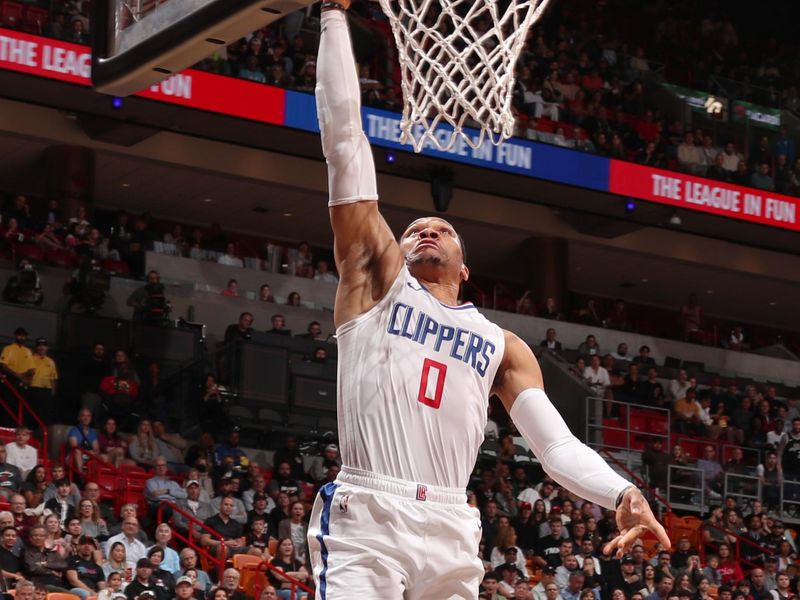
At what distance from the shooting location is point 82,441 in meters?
14.9

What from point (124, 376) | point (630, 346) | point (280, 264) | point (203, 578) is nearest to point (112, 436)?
point (124, 376)

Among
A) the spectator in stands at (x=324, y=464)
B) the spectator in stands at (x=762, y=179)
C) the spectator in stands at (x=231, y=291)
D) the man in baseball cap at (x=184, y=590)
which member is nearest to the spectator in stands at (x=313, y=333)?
the spectator in stands at (x=231, y=291)

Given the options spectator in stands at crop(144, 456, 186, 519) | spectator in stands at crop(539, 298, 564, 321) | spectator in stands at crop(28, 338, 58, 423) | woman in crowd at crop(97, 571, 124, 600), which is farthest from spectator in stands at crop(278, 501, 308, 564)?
spectator in stands at crop(539, 298, 564, 321)

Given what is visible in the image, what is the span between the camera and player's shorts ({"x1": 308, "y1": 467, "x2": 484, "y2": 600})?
4449 millimetres

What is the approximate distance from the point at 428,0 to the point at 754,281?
2092 centimetres

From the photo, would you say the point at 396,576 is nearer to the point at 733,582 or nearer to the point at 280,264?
the point at 733,582

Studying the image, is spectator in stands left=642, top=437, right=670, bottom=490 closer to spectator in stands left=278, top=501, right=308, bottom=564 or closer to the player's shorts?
spectator in stands left=278, top=501, right=308, bottom=564

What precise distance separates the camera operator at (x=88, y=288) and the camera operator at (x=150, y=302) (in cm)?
37

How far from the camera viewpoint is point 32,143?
67.9 feet

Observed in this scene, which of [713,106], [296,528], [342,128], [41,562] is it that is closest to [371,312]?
[342,128]

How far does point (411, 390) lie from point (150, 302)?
13.5 m

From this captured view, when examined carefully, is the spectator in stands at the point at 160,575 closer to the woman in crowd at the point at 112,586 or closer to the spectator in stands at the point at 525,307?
the woman in crowd at the point at 112,586

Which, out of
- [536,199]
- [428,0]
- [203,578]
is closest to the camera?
[428,0]

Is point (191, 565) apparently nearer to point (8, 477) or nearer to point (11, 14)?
point (8, 477)
